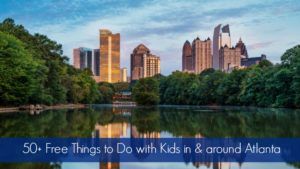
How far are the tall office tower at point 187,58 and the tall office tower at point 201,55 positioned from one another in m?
3.58

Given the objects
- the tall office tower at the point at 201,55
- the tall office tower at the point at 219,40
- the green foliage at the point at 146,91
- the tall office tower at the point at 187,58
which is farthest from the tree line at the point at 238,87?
the tall office tower at the point at 187,58

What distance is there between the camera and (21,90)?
4609 cm

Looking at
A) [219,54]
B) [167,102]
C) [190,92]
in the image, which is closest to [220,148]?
[190,92]

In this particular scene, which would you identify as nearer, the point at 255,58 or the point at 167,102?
the point at 167,102

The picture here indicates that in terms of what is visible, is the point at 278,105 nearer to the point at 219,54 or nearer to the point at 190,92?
the point at 190,92

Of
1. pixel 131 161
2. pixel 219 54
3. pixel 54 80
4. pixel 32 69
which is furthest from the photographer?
pixel 219 54

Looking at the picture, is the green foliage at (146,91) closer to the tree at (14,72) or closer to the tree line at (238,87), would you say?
the tree line at (238,87)

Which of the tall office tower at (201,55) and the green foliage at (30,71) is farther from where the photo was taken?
the tall office tower at (201,55)

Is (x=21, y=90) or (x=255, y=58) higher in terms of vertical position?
(x=255, y=58)

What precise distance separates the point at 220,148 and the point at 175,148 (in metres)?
1.13

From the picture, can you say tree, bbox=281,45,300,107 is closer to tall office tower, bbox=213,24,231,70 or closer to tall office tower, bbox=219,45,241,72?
tall office tower, bbox=219,45,241,72

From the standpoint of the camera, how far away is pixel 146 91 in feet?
258

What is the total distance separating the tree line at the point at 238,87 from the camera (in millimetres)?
55312

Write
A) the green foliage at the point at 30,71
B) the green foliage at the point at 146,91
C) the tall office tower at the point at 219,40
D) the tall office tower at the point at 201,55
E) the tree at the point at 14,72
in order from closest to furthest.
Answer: the tree at the point at 14,72, the green foliage at the point at 30,71, the green foliage at the point at 146,91, the tall office tower at the point at 219,40, the tall office tower at the point at 201,55
